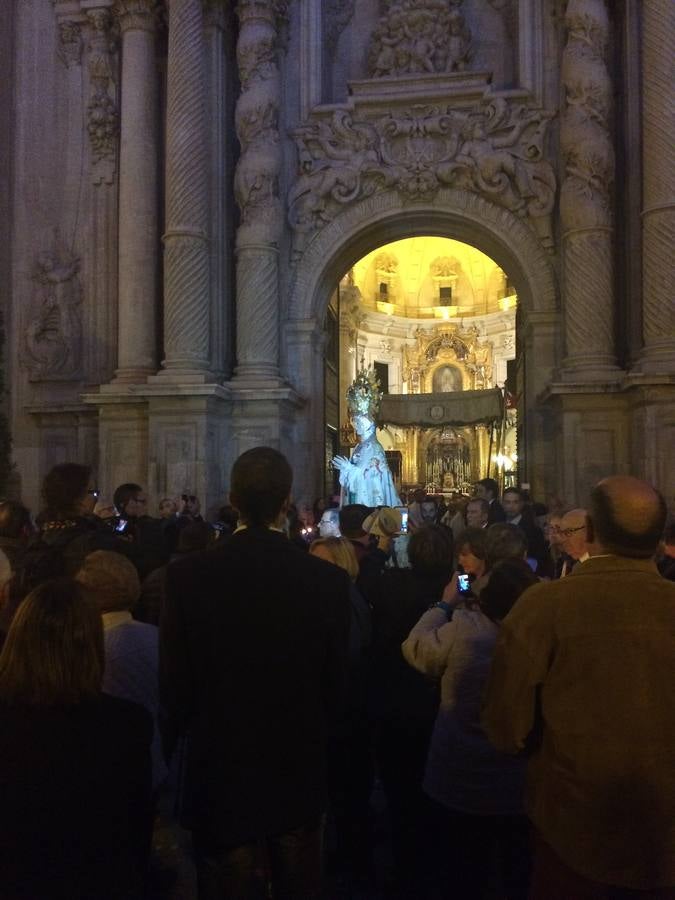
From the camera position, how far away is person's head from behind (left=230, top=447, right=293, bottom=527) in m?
2.64

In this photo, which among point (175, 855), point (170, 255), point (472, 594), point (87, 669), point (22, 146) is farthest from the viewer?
point (22, 146)

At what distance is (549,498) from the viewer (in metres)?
13.7

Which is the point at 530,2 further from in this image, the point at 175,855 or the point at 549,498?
the point at 175,855

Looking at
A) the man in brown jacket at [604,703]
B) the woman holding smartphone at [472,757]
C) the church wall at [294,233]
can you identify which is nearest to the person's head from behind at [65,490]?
the woman holding smartphone at [472,757]

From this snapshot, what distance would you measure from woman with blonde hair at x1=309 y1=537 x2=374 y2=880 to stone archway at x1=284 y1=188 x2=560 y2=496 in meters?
10.3

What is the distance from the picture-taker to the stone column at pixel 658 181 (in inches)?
477

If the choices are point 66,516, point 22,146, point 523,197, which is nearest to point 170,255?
point 22,146

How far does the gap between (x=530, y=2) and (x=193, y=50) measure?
5694mm

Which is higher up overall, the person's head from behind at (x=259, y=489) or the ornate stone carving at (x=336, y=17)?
the ornate stone carving at (x=336, y=17)

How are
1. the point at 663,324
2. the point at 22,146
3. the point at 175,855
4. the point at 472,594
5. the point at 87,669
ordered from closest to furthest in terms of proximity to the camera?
the point at 87,669 < the point at 472,594 < the point at 175,855 < the point at 663,324 < the point at 22,146

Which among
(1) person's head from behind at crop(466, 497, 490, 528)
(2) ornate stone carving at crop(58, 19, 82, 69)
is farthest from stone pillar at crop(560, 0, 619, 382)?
(2) ornate stone carving at crop(58, 19, 82, 69)

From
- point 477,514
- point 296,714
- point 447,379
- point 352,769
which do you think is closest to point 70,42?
point 477,514

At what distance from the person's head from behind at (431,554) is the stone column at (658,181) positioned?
8.87 m

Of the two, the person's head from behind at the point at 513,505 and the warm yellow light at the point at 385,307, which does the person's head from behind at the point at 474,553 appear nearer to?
the person's head from behind at the point at 513,505
